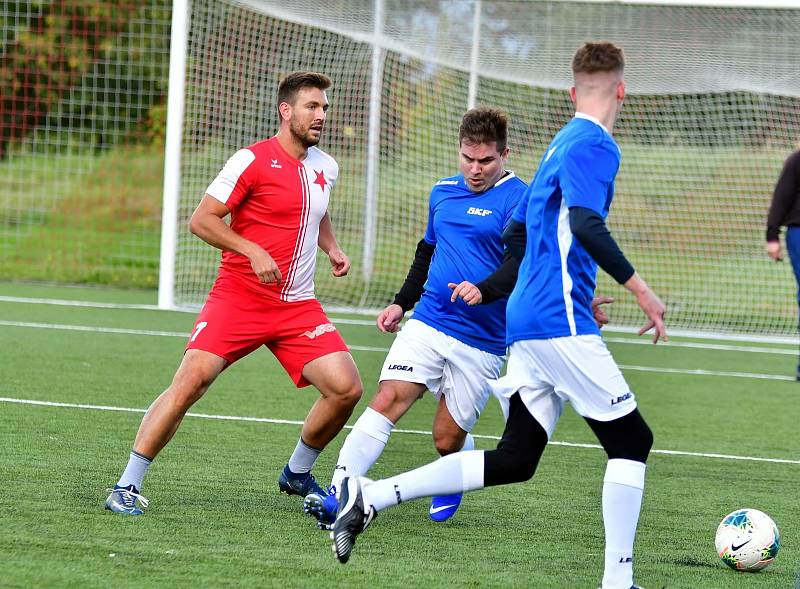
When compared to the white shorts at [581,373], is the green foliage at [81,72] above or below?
above

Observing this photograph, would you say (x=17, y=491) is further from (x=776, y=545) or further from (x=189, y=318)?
(x=189, y=318)

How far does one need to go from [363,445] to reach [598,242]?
1799 mm

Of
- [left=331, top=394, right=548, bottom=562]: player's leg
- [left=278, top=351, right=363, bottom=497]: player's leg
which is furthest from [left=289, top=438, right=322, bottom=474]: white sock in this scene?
[left=331, top=394, right=548, bottom=562]: player's leg

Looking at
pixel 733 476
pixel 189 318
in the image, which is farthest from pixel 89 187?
pixel 733 476

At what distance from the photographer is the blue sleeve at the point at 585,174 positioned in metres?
3.94

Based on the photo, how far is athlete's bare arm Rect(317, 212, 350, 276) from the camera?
5.77m

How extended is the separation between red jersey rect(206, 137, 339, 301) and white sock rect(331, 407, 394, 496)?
0.66 metres

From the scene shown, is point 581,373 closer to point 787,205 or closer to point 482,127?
point 482,127

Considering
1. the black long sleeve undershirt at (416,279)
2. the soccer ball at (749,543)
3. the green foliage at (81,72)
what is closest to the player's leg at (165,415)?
the black long sleeve undershirt at (416,279)

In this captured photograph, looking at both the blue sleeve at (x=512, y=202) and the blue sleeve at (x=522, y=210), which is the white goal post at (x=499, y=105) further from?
the blue sleeve at (x=522, y=210)

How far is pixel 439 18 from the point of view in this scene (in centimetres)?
1462

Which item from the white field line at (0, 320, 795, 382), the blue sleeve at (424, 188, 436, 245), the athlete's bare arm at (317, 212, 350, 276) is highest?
the blue sleeve at (424, 188, 436, 245)

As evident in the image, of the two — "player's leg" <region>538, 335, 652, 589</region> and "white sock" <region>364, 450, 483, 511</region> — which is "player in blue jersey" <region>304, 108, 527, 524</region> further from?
"player's leg" <region>538, 335, 652, 589</region>

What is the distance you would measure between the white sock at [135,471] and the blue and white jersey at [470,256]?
1386 mm
